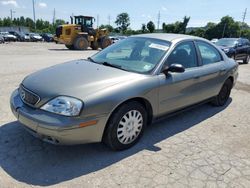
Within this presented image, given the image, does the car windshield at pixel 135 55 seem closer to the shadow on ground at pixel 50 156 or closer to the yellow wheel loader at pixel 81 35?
the shadow on ground at pixel 50 156

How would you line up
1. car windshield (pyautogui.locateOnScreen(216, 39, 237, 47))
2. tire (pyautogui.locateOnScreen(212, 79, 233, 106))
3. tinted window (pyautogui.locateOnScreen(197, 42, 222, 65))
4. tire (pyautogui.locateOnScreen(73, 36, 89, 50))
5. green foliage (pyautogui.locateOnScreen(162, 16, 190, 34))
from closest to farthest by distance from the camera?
tinted window (pyautogui.locateOnScreen(197, 42, 222, 65)) → tire (pyautogui.locateOnScreen(212, 79, 233, 106)) → car windshield (pyautogui.locateOnScreen(216, 39, 237, 47)) → tire (pyautogui.locateOnScreen(73, 36, 89, 50)) → green foliage (pyautogui.locateOnScreen(162, 16, 190, 34))

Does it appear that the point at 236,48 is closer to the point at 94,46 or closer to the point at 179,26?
the point at 94,46

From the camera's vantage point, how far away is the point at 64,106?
2865 mm

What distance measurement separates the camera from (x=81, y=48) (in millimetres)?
21812

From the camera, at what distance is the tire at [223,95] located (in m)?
5.44

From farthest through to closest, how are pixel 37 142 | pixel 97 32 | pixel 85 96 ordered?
pixel 97 32, pixel 37 142, pixel 85 96

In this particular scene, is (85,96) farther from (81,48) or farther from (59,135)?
(81,48)

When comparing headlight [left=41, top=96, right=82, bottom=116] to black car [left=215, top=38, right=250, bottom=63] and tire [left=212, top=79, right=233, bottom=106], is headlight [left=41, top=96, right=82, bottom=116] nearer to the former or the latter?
tire [left=212, top=79, right=233, bottom=106]

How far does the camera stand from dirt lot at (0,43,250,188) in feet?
9.30

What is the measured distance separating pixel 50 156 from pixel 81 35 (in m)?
19.7

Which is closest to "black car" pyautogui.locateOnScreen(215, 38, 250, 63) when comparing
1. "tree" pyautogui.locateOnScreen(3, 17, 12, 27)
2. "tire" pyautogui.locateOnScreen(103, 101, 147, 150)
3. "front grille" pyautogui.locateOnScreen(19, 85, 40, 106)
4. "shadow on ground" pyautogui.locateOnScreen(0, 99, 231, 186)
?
"shadow on ground" pyautogui.locateOnScreen(0, 99, 231, 186)

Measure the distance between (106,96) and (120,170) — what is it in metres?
0.90

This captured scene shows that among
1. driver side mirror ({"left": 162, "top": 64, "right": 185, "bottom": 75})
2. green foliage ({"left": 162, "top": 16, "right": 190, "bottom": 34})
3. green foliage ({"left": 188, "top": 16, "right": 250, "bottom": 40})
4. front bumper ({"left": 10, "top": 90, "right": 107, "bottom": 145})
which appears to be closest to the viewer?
front bumper ({"left": 10, "top": 90, "right": 107, "bottom": 145})

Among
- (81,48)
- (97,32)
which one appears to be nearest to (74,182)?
(81,48)
